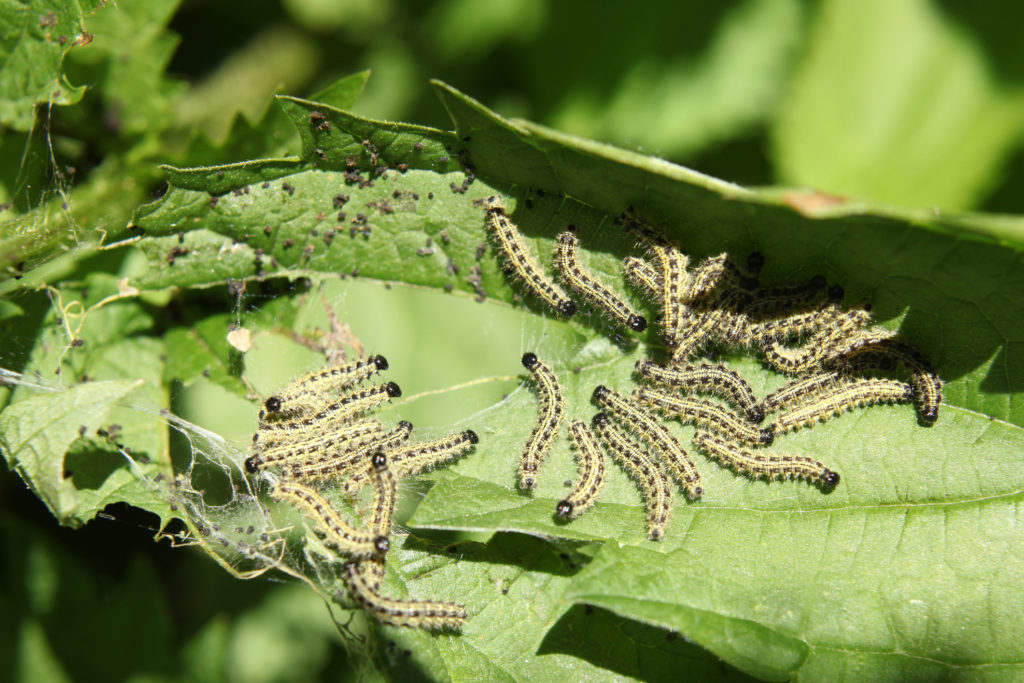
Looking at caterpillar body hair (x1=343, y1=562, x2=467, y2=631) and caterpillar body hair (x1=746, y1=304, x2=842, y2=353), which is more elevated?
caterpillar body hair (x1=746, y1=304, x2=842, y2=353)

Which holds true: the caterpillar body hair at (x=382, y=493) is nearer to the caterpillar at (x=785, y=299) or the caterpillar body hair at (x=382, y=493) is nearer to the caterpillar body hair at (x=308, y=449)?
the caterpillar body hair at (x=308, y=449)

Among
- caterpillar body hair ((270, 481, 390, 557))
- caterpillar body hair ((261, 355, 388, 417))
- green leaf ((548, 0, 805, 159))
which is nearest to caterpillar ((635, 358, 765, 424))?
caterpillar body hair ((261, 355, 388, 417))

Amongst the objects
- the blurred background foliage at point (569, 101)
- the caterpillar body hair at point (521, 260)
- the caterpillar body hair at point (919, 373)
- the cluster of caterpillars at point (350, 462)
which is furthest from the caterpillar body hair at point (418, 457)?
the caterpillar body hair at point (919, 373)

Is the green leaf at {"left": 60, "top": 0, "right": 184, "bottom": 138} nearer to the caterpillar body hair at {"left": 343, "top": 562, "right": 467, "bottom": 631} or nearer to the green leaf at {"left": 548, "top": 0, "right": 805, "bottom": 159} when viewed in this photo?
the caterpillar body hair at {"left": 343, "top": 562, "right": 467, "bottom": 631}

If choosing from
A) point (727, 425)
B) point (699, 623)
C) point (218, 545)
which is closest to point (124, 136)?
point (218, 545)

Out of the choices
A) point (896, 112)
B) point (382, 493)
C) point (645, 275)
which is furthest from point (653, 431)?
point (896, 112)

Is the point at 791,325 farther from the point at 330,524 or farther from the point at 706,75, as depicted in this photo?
the point at 706,75
